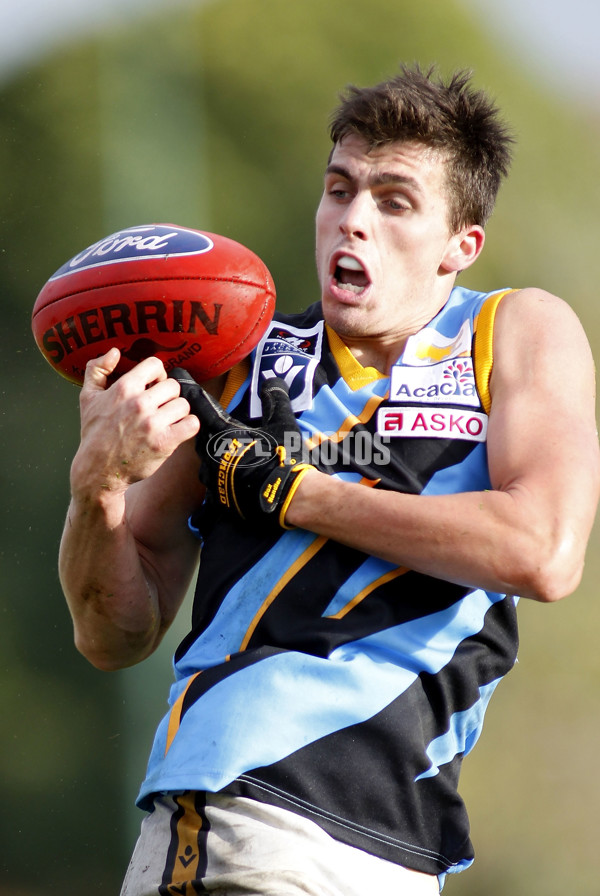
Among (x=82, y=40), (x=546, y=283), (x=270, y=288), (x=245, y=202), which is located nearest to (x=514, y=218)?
(x=546, y=283)

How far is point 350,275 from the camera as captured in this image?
2.12 metres

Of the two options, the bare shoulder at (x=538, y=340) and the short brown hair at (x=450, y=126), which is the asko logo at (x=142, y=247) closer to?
the short brown hair at (x=450, y=126)

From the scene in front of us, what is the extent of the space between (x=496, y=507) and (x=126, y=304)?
2.57 feet

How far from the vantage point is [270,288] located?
2037 mm

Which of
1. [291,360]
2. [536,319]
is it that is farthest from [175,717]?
Result: [536,319]

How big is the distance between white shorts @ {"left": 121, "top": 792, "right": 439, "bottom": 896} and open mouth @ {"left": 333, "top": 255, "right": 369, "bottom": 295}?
1.04 metres

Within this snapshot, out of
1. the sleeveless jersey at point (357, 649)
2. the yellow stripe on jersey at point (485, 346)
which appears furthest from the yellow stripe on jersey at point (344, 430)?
the yellow stripe on jersey at point (485, 346)

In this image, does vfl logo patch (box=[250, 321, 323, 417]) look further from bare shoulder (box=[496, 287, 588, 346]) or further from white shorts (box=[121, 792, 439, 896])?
white shorts (box=[121, 792, 439, 896])

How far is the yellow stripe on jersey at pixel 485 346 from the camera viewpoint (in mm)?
1916

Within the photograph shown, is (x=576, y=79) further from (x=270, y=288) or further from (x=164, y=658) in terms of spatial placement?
(x=164, y=658)

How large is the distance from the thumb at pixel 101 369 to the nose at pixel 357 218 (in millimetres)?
552

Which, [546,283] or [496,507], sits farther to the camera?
[546,283]

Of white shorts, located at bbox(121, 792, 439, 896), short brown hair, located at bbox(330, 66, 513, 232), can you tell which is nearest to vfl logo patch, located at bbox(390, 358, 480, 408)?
short brown hair, located at bbox(330, 66, 513, 232)

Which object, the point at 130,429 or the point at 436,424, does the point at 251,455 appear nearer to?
the point at 130,429
